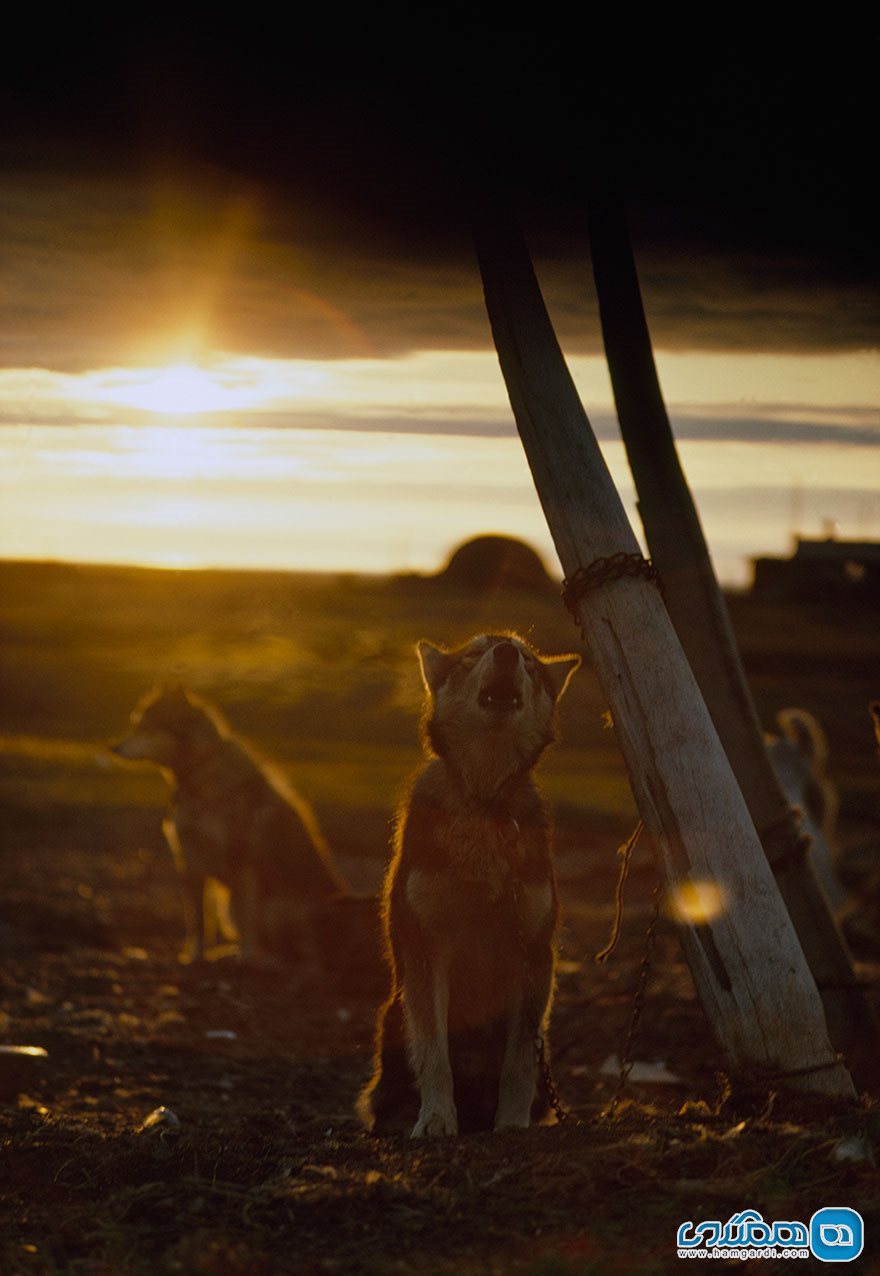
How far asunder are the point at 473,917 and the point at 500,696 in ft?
3.10

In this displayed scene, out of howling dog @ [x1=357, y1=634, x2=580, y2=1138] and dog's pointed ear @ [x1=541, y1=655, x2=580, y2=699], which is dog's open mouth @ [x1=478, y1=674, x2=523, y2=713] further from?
dog's pointed ear @ [x1=541, y1=655, x2=580, y2=699]

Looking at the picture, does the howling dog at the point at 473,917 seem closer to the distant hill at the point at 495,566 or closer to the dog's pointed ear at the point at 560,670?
the dog's pointed ear at the point at 560,670

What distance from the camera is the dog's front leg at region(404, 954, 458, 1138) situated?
5316 millimetres

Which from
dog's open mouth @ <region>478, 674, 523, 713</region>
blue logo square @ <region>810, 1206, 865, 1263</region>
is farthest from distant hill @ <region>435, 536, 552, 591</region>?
blue logo square @ <region>810, 1206, 865, 1263</region>

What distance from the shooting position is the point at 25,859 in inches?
587

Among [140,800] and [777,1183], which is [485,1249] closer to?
[777,1183]

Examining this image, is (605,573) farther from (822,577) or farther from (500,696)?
(822,577)

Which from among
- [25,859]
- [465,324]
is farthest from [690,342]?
[25,859]

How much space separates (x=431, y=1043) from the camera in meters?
5.40

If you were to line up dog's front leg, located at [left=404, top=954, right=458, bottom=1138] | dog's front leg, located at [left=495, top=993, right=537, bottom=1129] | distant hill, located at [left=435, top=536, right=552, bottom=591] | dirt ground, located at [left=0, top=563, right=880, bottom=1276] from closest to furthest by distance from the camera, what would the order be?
1. dirt ground, located at [left=0, top=563, right=880, bottom=1276]
2. dog's front leg, located at [left=404, top=954, right=458, bottom=1138]
3. dog's front leg, located at [left=495, top=993, right=537, bottom=1129]
4. distant hill, located at [left=435, top=536, right=552, bottom=591]

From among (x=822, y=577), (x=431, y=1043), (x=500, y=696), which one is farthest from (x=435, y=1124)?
(x=822, y=577)

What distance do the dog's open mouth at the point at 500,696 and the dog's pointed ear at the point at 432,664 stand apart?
32 cm

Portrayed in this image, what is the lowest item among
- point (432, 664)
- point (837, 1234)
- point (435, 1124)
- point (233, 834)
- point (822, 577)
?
point (837, 1234)

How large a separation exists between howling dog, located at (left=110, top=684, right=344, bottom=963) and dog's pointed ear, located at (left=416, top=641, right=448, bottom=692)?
5.74 m
